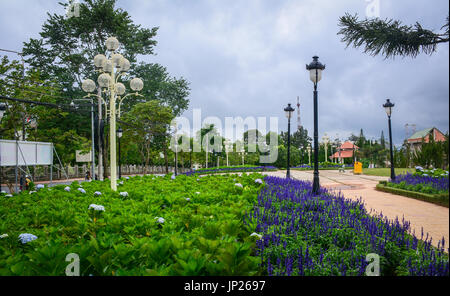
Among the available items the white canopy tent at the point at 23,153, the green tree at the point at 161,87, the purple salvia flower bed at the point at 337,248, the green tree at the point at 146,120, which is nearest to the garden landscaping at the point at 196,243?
the purple salvia flower bed at the point at 337,248

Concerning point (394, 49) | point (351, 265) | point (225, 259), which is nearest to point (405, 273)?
point (351, 265)

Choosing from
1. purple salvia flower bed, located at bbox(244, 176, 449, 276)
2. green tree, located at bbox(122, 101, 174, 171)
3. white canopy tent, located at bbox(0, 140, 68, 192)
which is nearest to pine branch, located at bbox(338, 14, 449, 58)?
purple salvia flower bed, located at bbox(244, 176, 449, 276)

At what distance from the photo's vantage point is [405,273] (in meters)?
2.16

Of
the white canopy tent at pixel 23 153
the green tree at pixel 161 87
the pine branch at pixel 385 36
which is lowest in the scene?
the white canopy tent at pixel 23 153

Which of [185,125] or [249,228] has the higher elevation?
[185,125]

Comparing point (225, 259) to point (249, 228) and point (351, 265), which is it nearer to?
point (249, 228)

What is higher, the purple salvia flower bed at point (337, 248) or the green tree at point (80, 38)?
the green tree at point (80, 38)

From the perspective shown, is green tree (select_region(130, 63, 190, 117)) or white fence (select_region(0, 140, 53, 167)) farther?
green tree (select_region(130, 63, 190, 117))

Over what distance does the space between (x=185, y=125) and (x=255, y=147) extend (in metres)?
21.9

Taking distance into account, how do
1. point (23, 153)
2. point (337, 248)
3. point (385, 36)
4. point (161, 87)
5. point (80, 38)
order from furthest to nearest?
1. point (161, 87)
2. point (80, 38)
3. point (23, 153)
4. point (385, 36)
5. point (337, 248)

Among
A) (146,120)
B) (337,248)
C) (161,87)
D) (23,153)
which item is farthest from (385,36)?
(161,87)

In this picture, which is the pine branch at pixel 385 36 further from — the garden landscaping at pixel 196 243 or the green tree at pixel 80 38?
the green tree at pixel 80 38

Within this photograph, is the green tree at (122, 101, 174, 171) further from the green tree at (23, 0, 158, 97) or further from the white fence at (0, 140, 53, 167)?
the white fence at (0, 140, 53, 167)

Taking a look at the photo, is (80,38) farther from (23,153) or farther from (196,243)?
(196,243)
